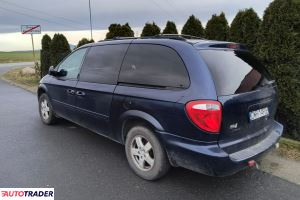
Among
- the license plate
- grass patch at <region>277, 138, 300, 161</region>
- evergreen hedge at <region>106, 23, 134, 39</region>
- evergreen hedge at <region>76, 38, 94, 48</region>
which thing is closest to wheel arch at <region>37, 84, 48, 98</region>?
the license plate

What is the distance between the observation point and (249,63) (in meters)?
3.67

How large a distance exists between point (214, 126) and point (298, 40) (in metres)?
2.99

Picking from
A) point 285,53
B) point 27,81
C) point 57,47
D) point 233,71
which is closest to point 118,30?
point 57,47

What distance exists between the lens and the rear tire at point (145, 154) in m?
3.46

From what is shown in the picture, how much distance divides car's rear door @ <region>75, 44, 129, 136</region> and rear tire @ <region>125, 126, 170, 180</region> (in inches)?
22.3

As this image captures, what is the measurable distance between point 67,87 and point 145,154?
2.15 meters

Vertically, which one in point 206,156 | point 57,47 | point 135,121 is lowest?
point 206,156

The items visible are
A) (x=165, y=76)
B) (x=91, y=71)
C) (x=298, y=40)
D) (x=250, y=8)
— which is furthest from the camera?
(x=250, y=8)

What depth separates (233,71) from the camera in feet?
10.9

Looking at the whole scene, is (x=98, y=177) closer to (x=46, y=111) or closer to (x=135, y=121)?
(x=135, y=121)

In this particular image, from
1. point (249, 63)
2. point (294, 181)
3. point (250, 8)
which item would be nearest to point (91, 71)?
point (249, 63)

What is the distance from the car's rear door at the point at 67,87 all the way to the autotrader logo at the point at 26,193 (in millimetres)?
1686

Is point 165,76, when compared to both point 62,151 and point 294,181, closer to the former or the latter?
point 294,181

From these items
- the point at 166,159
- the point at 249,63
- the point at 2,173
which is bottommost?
the point at 2,173
